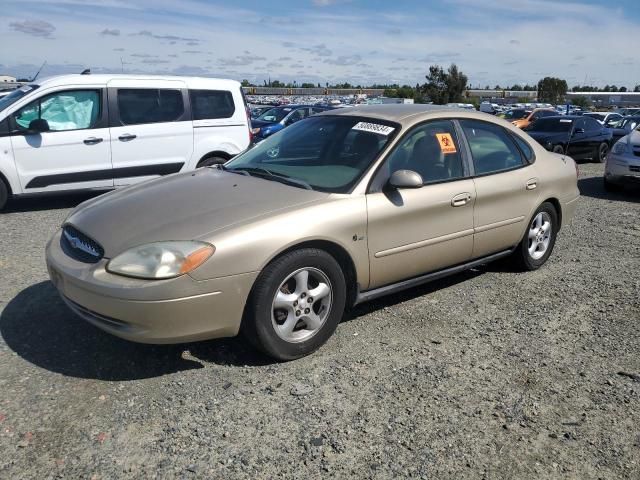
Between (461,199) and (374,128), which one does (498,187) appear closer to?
(461,199)

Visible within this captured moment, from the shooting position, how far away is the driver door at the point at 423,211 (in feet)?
12.6

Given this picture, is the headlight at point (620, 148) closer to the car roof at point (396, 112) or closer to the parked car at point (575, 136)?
the parked car at point (575, 136)

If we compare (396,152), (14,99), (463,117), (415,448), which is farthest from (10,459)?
(14,99)

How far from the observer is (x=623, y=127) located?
63.5ft

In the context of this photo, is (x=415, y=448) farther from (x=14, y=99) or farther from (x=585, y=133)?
(x=585, y=133)

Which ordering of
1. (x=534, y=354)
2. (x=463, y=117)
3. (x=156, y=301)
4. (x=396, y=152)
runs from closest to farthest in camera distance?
(x=156, y=301) < (x=534, y=354) < (x=396, y=152) < (x=463, y=117)

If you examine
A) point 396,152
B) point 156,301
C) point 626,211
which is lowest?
point 626,211

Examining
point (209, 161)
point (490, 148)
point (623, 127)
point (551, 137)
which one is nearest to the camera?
point (490, 148)

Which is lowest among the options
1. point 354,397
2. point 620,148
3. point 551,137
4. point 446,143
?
point 354,397

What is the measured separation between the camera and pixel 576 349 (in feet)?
12.5

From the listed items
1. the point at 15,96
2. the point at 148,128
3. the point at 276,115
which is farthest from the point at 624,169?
the point at 276,115

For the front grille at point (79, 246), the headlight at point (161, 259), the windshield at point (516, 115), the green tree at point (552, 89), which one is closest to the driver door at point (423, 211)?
the headlight at point (161, 259)

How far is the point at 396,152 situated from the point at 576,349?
1827 millimetres

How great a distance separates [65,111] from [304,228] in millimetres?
5680
